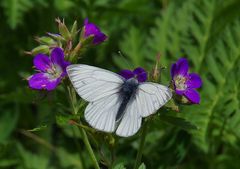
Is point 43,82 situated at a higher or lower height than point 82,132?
higher

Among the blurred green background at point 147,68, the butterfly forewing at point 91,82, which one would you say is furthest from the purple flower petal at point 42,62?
the butterfly forewing at point 91,82

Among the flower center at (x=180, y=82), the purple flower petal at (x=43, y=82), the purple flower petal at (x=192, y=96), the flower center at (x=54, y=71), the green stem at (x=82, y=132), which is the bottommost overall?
the green stem at (x=82, y=132)

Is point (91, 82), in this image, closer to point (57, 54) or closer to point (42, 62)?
point (57, 54)

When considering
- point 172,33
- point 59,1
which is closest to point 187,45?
point 172,33

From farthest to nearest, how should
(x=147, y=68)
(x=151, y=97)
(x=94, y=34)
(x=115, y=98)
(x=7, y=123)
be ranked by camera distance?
(x=7, y=123)
(x=147, y=68)
(x=94, y=34)
(x=115, y=98)
(x=151, y=97)

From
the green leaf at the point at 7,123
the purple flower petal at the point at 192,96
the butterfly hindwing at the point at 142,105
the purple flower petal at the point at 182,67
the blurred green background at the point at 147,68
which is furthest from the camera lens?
the green leaf at the point at 7,123

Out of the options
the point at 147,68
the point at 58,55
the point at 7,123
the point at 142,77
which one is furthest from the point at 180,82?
the point at 7,123

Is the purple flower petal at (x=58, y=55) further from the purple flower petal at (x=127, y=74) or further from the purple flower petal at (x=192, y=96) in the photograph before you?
the purple flower petal at (x=192, y=96)
